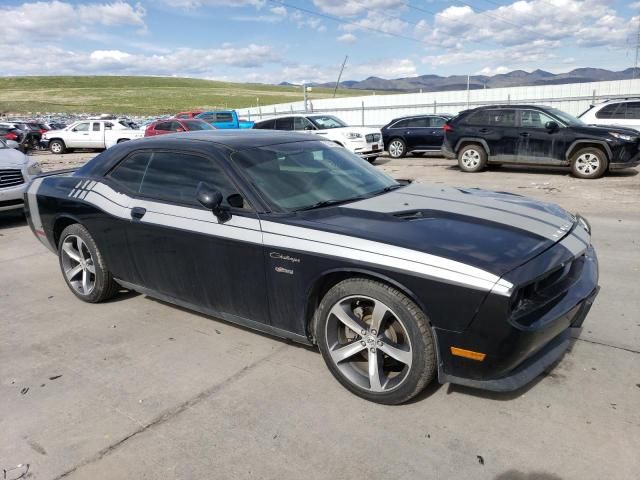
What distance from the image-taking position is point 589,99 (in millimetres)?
21266

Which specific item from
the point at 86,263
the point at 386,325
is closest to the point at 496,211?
the point at 386,325

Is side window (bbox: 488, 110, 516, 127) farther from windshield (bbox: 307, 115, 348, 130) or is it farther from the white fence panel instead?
the white fence panel

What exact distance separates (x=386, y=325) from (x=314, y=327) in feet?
1.65

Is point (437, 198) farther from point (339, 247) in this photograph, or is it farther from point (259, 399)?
point (259, 399)

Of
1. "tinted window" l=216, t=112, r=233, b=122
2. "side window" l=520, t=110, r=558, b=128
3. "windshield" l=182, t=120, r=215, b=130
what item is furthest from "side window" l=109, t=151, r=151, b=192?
"tinted window" l=216, t=112, r=233, b=122

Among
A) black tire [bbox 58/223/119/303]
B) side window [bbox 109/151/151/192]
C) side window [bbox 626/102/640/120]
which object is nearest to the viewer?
side window [bbox 109/151/151/192]

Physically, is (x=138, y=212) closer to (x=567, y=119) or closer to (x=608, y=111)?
(x=567, y=119)

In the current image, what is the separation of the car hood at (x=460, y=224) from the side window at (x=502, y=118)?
9.51 metres

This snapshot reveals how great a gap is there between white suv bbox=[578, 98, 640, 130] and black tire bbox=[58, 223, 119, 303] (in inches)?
507

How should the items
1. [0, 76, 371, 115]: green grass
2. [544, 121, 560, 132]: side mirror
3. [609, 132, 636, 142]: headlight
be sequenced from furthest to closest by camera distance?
[0, 76, 371, 115]: green grass < [544, 121, 560, 132]: side mirror < [609, 132, 636, 142]: headlight

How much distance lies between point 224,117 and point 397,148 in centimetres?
1130

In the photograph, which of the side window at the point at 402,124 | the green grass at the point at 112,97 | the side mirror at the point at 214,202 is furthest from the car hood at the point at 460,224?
the green grass at the point at 112,97

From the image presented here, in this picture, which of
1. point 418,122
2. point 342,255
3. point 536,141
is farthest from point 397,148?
point 342,255

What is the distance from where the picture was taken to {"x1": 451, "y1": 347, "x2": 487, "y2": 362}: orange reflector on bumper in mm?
2572
